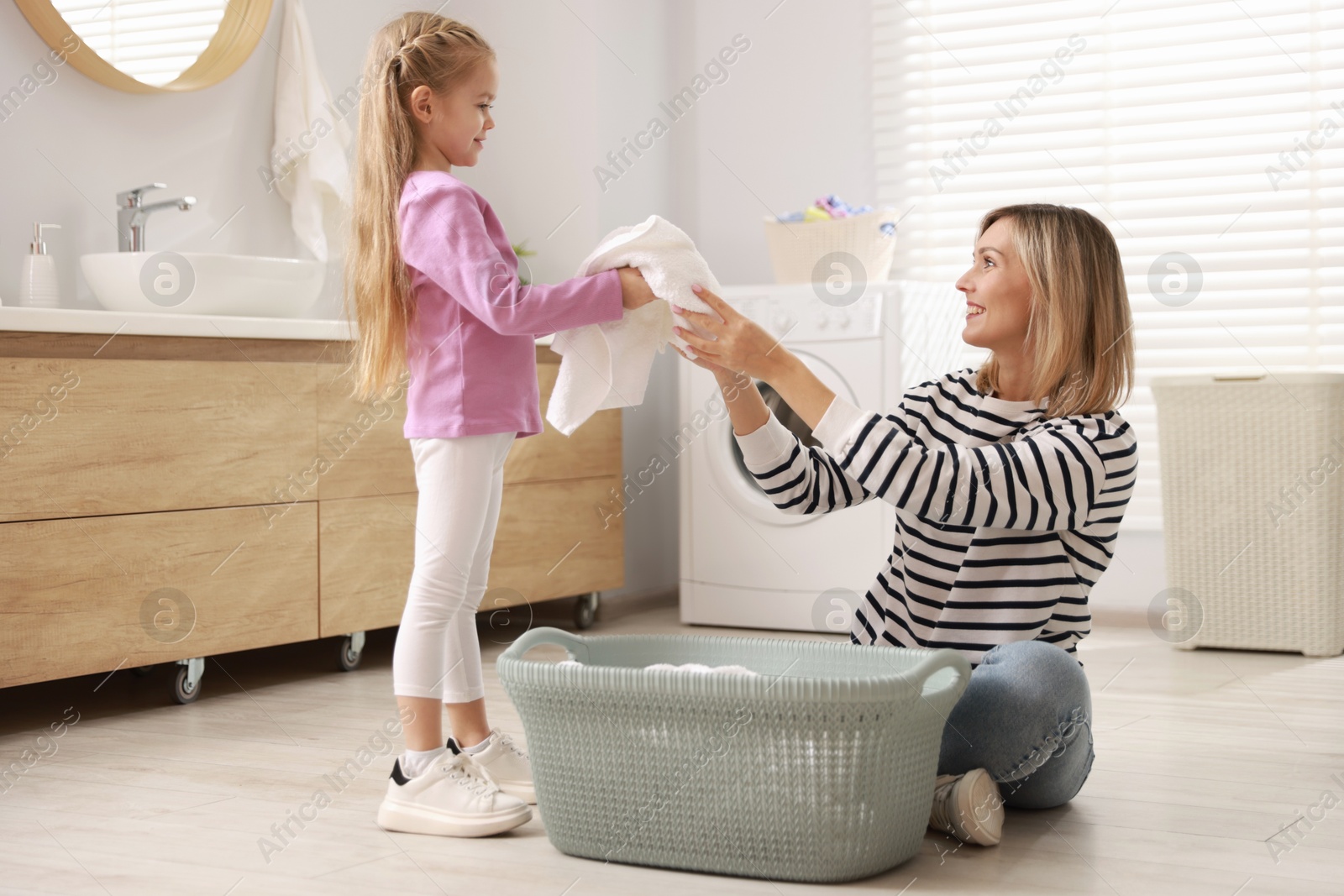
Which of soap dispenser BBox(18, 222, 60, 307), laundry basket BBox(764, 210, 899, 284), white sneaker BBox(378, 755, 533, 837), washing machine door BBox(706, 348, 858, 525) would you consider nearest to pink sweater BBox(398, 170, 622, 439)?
white sneaker BBox(378, 755, 533, 837)

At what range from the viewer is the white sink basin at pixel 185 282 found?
2.36 m

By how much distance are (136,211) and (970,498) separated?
1945mm

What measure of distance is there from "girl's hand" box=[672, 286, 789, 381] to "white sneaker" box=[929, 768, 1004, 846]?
0.52 meters

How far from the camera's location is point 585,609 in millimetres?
3223

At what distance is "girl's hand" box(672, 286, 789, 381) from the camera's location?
1440 mm

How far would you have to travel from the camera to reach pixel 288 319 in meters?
2.45

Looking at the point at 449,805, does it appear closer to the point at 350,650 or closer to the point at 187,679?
the point at 187,679

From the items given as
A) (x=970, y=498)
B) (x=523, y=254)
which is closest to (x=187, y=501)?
(x=523, y=254)

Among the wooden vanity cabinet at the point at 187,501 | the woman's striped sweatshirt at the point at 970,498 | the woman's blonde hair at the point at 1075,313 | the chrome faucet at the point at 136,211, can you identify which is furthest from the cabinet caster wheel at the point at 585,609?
the woman's blonde hair at the point at 1075,313

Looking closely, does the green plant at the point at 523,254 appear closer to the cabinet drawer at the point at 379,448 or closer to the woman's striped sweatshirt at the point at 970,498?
the cabinet drawer at the point at 379,448

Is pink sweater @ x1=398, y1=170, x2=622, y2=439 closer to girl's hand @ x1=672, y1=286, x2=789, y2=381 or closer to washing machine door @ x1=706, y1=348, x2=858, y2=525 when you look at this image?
girl's hand @ x1=672, y1=286, x2=789, y2=381

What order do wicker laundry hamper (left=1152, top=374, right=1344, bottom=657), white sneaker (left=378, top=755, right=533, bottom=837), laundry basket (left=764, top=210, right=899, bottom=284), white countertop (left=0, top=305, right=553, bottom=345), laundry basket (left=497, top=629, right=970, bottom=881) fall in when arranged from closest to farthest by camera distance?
laundry basket (left=497, top=629, right=970, bottom=881), white sneaker (left=378, top=755, right=533, bottom=837), white countertop (left=0, top=305, right=553, bottom=345), wicker laundry hamper (left=1152, top=374, right=1344, bottom=657), laundry basket (left=764, top=210, right=899, bottom=284)

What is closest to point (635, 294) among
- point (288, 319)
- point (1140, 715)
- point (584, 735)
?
point (584, 735)

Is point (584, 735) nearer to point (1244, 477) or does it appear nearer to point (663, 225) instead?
point (663, 225)
